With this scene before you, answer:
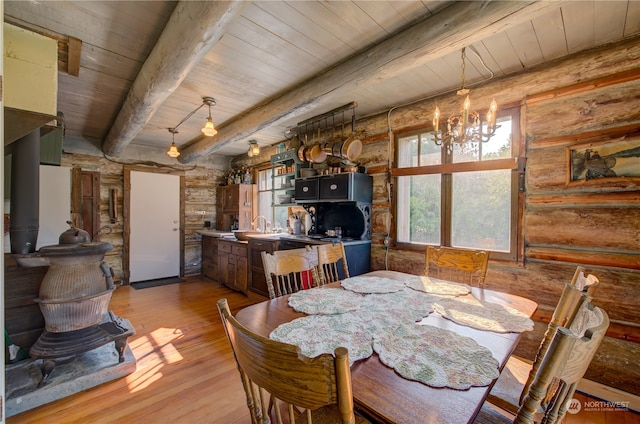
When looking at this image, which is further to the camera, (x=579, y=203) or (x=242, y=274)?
(x=242, y=274)

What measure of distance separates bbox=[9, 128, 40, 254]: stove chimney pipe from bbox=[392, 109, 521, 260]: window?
317cm

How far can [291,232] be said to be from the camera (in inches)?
167

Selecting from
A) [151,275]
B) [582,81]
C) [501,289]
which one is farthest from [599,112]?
[151,275]

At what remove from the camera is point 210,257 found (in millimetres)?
5066

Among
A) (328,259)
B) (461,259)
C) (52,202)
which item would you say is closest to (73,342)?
(328,259)

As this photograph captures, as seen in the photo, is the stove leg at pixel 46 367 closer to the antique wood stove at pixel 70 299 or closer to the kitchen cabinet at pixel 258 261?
the antique wood stove at pixel 70 299

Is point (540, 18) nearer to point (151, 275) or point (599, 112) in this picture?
point (599, 112)

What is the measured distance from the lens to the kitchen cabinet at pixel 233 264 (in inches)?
157

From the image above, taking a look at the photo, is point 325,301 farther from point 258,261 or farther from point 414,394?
point 258,261

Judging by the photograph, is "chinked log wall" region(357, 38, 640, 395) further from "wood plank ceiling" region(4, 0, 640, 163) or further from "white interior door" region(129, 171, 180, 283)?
"white interior door" region(129, 171, 180, 283)

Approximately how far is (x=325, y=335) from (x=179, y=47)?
1.82 meters

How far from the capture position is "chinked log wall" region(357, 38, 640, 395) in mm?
1847

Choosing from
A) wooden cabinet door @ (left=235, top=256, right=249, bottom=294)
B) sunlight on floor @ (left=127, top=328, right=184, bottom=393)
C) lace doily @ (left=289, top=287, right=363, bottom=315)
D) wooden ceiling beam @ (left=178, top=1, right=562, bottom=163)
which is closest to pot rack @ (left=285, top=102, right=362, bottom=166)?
wooden ceiling beam @ (left=178, top=1, right=562, bottom=163)

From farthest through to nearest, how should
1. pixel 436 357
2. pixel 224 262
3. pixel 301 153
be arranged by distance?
pixel 224 262 → pixel 301 153 → pixel 436 357
